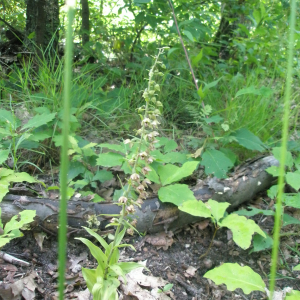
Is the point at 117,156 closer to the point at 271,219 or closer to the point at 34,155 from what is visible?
the point at 34,155

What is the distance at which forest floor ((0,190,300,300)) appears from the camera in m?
1.29

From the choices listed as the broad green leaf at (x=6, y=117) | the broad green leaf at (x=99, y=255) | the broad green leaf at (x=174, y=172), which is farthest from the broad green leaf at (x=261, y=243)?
the broad green leaf at (x=6, y=117)

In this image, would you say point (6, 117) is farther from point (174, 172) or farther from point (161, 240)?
point (161, 240)

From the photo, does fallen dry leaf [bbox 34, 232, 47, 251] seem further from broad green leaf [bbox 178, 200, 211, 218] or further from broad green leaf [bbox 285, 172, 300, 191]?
broad green leaf [bbox 285, 172, 300, 191]

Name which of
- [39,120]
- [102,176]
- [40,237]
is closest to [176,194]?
[102,176]

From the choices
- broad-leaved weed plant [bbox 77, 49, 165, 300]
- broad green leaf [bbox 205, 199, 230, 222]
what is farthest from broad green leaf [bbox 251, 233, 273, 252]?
broad-leaved weed plant [bbox 77, 49, 165, 300]

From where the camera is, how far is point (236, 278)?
1.14m

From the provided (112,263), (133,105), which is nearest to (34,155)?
(133,105)

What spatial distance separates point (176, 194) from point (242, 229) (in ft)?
1.33

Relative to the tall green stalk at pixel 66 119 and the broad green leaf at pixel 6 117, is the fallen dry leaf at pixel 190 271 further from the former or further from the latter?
the broad green leaf at pixel 6 117

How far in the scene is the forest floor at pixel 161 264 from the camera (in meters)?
1.29

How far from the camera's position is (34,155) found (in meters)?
2.07

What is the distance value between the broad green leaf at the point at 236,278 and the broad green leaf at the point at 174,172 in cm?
58

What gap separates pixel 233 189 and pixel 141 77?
5.15 ft
